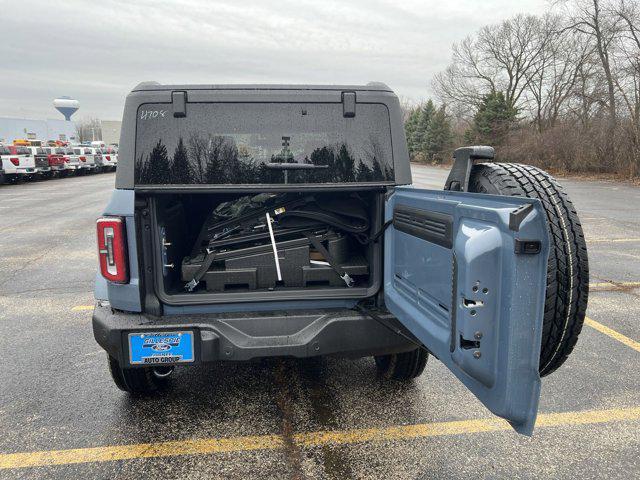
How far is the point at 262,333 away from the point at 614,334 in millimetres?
3495

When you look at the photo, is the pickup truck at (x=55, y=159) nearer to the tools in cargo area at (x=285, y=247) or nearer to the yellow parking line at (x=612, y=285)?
the tools in cargo area at (x=285, y=247)

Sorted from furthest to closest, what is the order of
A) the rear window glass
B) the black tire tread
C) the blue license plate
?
1. the black tire tread
2. the rear window glass
3. the blue license plate

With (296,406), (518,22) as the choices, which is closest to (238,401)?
(296,406)

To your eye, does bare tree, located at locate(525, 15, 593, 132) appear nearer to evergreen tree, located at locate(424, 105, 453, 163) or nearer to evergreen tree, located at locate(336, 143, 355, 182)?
evergreen tree, located at locate(424, 105, 453, 163)

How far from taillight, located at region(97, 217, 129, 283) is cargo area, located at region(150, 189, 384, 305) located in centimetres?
19

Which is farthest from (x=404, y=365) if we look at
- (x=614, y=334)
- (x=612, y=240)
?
(x=612, y=240)

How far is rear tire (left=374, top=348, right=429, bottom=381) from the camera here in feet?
11.0

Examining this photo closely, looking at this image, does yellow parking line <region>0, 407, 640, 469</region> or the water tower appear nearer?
yellow parking line <region>0, 407, 640, 469</region>

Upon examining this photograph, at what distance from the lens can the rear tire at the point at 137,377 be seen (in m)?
3.12

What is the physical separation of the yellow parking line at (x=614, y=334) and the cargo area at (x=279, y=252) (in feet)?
8.62

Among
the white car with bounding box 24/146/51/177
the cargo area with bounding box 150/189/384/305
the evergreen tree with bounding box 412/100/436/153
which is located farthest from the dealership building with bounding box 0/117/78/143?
the cargo area with bounding box 150/189/384/305

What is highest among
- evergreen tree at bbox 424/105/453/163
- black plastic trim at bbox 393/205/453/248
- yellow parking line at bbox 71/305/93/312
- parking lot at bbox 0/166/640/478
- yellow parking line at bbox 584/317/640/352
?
evergreen tree at bbox 424/105/453/163

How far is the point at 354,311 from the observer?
2936 mm

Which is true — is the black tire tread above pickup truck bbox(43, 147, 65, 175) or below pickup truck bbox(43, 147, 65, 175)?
below
